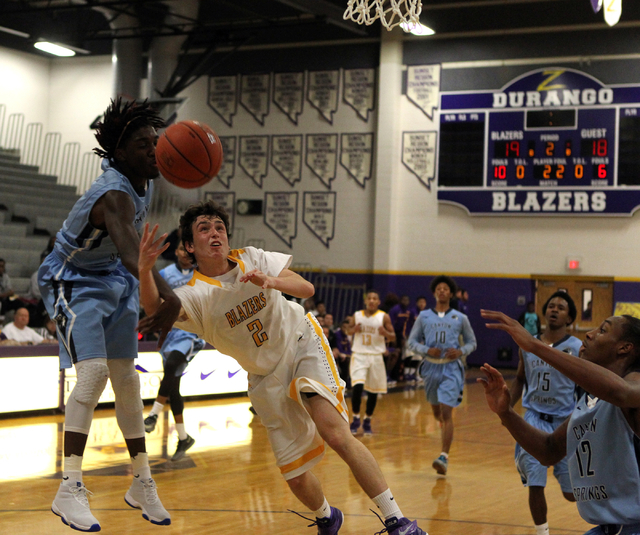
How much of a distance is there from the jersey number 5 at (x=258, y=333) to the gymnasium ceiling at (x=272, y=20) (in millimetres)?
13649

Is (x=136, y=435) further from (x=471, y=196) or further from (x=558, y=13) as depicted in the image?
(x=558, y=13)

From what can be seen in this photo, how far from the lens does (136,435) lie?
13.8 ft

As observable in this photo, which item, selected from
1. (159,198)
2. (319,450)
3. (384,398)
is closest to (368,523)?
(319,450)

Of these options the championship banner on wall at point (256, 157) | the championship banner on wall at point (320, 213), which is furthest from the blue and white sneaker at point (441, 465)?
the championship banner on wall at point (256, 157)

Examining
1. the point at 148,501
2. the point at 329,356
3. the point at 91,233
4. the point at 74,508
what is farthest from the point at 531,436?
the point at 91,233

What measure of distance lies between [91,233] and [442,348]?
4.54 m

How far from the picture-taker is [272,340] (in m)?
4.10

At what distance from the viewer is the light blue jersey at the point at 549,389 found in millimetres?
5121

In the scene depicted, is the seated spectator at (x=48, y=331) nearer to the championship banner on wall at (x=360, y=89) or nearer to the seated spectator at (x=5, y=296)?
the seated spectator at (x=5, y=296)

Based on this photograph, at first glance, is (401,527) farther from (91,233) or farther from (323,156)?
(323,156)

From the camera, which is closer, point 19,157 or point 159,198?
point 159,198

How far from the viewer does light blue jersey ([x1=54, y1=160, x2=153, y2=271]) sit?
3893mm

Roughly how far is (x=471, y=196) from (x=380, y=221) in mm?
2182

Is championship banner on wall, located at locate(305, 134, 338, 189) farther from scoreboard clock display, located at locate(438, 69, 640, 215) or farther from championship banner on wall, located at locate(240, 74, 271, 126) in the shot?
scoreboard clock display, located at locate(438, 69, 640, 215)
